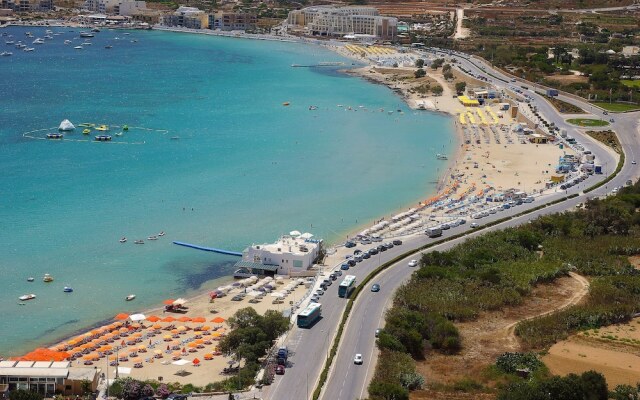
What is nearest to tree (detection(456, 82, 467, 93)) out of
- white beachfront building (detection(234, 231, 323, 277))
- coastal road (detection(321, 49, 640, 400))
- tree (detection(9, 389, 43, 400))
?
coastal road (detection(321, 49, 640, 400))

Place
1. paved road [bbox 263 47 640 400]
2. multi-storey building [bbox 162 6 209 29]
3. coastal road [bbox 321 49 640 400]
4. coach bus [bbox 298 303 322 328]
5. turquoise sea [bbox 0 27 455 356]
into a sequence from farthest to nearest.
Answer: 1. multi-storey building [bbox 162 6 209 29]
2. turquoise sea [bbox 0 27 455 356]
3. coach bus [bbox 298 303 322 328]
4. coastal road [bbox 321 49 640 400]
5. paved road [bbox 263 47 640 400]

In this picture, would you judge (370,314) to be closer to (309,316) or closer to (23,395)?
(309,316)

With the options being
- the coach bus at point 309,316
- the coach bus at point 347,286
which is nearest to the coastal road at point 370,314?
the coach bus at point 347,286

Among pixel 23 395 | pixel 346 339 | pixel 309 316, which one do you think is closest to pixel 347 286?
pixel 309 316

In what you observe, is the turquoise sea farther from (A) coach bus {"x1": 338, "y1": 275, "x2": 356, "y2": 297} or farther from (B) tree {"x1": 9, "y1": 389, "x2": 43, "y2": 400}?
(A) coach bus {"x1": 338, "y1": 275, "x2": 356, "y2": 297}

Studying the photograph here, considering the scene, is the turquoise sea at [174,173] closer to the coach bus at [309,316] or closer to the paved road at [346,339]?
the paved road at [346,339]

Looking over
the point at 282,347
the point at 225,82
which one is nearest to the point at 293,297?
the point at 282,347

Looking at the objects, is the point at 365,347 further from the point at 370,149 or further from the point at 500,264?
the point at 370,149
